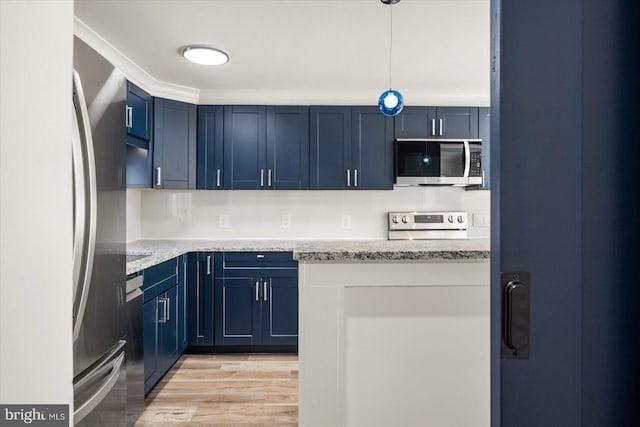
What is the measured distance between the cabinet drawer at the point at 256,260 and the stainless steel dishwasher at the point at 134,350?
1104mm

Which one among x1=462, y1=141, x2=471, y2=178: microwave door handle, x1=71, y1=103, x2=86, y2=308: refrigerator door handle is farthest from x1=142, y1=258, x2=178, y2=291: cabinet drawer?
x1=462, y1=141, x2=471, y2=178: microwave door handle

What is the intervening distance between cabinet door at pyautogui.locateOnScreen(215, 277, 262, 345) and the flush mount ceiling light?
1.77 meters

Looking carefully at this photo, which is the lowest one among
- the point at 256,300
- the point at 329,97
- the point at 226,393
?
the point at 226,393

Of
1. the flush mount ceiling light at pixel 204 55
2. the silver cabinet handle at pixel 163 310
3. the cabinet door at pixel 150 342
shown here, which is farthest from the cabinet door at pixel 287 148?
the cabinet door at pixel 150 342

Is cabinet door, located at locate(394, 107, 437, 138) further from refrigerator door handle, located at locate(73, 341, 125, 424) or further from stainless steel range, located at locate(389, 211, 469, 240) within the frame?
refrigerator door handle, located at locate(73, 341, 125, 424)

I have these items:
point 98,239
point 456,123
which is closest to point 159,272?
point 98,239

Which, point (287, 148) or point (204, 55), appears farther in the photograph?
point (287, 148)

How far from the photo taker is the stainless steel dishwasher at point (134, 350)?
1960 mm

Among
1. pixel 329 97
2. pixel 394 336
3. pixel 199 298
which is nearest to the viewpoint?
pixel 394 336

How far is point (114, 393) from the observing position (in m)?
1.44

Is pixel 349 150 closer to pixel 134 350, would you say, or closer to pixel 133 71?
pixel 133 71

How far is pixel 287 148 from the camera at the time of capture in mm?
3541

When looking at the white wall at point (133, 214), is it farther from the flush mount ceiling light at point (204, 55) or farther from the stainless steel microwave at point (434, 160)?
the stainless steel microwave at point (434, 160)

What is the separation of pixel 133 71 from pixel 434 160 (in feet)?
8.80
